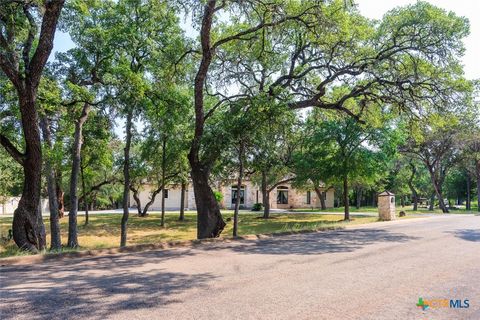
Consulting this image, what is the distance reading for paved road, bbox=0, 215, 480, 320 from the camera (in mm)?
4527

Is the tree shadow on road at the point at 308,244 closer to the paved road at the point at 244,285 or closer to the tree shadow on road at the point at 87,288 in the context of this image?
the paved road at the point at 244,285

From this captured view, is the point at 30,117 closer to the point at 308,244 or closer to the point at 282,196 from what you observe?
the point at 308,244

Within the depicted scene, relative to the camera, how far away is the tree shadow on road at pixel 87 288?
174 inches

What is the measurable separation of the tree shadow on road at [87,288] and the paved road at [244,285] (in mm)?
12

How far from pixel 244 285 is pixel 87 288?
7.44 feet

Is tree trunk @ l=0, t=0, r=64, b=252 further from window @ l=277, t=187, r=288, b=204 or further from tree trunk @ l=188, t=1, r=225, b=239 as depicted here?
window @ l=277, t=187, r=288, b=204

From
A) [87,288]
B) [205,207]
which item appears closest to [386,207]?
[205,207]

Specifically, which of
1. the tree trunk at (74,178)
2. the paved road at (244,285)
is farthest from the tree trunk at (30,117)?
the tree trunk at (74,178)

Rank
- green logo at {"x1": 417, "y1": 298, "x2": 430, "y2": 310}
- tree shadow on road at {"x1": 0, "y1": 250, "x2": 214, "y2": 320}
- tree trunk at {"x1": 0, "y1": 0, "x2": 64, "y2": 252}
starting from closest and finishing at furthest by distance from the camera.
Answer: tree shadow on road at {"x1": 0, "y1": 250, "x2": 214, "y2": 320} → green logo at {"x1": 417, "y1": 298, "x2": 430, "y2": 310} → tree trunk at {"x1": 0, "y1": 0, "x2": 64, "y2": 252}

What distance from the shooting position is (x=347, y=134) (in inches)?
968

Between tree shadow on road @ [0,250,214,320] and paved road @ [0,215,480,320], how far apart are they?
12mm

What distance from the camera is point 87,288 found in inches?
213

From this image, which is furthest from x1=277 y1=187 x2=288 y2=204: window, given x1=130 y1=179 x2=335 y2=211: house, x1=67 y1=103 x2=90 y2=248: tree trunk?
x1=67 y1=103 x2=90 y2=248: tree trunk

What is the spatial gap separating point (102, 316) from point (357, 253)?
6.62m
